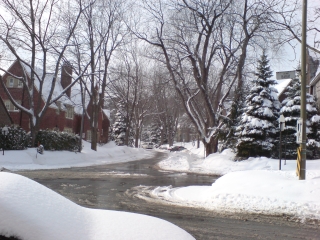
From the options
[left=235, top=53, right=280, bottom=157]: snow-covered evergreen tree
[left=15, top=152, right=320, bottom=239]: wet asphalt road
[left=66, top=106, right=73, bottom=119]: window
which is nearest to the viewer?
[left=15, top=152, right=320, bottom=239]: wet asphalt road

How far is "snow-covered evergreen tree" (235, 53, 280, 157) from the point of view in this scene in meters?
25.8

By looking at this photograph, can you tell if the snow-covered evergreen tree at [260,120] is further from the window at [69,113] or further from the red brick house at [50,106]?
the window at [69,113]

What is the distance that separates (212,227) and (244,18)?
954 inches

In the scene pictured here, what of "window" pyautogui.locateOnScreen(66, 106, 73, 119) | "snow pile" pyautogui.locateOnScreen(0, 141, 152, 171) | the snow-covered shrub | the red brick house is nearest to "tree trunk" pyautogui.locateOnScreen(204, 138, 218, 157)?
"snow pile" pyautogui.locateOnScreen(0, 141, 152, 171)

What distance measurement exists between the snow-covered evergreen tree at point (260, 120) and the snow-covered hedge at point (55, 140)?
48.4 ft

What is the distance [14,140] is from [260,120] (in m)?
17.4

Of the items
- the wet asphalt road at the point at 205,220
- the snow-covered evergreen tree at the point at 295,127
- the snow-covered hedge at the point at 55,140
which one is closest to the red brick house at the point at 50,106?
the snow-covered hedge at the point at 55,140

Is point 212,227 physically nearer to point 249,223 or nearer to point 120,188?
point 249,223

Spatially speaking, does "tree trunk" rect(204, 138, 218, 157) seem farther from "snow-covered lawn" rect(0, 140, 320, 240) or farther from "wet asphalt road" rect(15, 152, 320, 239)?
"wet asphalt road" rect(15, 152, 320, 239)

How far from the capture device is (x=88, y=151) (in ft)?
122

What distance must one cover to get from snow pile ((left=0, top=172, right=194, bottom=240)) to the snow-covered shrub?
2329cm

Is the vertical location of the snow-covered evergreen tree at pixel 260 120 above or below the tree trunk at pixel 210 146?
above

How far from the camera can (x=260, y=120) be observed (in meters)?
26.1

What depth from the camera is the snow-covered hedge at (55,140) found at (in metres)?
30.4
